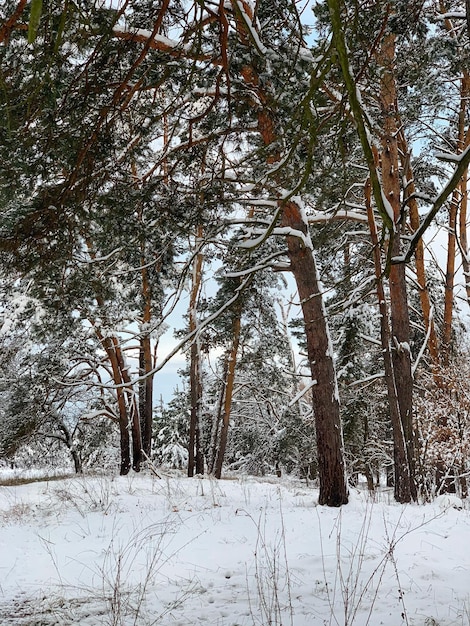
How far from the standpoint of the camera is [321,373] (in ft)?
Answer: 22.1

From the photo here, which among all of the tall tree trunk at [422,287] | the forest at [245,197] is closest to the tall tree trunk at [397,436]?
the forest at [245,197]

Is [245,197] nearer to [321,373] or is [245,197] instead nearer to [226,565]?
[321,373]

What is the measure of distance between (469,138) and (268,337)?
780cm

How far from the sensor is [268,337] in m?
14.9

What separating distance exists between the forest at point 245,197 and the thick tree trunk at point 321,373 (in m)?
0.03

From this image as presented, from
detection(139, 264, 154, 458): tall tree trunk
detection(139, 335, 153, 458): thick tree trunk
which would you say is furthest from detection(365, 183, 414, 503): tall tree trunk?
detection(139, 335, 153, 458): thick tree trunk

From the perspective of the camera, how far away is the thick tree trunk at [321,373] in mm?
6594

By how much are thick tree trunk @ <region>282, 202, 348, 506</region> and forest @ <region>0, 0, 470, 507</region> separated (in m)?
0.03

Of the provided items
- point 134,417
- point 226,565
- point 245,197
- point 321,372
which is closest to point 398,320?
point 321,372

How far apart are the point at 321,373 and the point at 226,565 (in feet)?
10.4

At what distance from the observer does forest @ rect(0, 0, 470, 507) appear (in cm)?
304

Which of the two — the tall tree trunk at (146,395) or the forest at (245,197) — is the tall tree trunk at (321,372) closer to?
the forest at (245,197)

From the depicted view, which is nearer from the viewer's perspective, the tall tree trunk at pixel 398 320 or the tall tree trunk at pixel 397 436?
the tall tree trunk at pixel 397 436

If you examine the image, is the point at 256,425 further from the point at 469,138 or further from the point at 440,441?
the point at 469,138
